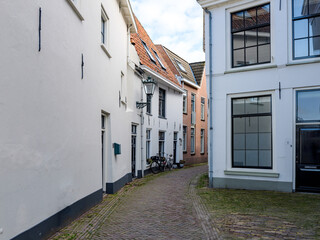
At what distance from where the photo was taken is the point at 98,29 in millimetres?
7527

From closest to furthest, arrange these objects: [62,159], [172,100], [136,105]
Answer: [62,159], [136,105], [172,100]

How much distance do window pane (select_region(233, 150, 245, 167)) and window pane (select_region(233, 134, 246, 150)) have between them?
12cm

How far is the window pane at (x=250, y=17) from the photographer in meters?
8.88

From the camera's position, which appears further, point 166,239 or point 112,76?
point 112,76

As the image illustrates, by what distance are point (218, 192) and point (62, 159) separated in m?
4.82

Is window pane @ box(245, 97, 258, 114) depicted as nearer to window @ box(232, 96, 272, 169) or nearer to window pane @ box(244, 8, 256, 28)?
window @ box(232, 96, 272, 169)

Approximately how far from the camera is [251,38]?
8.90 m

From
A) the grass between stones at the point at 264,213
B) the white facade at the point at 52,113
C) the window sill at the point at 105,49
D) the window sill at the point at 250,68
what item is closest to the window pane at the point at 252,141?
the grass between stones at the point at 264,213

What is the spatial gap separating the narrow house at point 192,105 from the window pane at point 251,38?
10349 millimetres

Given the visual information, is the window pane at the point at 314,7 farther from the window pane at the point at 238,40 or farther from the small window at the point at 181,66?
the small window at the point at 181,66

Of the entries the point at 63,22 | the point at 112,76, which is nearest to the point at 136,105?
the point at 112,76

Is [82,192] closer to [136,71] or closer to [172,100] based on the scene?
[136,71]

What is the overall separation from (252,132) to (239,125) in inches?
17.0

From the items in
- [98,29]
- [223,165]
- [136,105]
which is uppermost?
[98,29]
